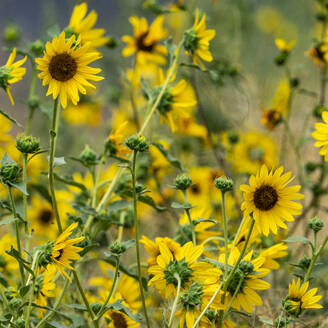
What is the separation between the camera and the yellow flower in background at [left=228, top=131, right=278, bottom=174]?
1.76 metres

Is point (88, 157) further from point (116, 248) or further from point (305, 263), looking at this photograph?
point (305, 263)

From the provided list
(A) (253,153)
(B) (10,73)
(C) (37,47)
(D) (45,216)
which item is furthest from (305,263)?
(A) (253,153)

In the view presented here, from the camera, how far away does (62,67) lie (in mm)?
779

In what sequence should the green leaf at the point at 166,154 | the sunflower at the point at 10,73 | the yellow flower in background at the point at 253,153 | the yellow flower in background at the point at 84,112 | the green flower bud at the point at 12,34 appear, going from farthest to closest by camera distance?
the yellow flower in background at the point at 84,112
the yellow flower in background at the point at 253,153
the green flower bud at the point at 12,34
the green leaf at the point at 166,154
the sunflower at the point at 10,73

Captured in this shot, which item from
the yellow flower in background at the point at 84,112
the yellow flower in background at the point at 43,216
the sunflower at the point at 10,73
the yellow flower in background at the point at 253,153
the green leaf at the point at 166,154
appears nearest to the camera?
the sunflower at the point at 10,73

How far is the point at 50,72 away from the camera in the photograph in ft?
2.58

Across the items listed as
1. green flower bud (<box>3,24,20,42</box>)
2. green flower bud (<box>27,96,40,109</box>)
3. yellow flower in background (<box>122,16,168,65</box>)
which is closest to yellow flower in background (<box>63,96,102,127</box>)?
green flower bud (<box>3,24,20,42</box>)

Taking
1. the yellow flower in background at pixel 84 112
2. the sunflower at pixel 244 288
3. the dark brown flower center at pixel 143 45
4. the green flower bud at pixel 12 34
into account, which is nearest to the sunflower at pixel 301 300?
the sunflower at pixel 244 288

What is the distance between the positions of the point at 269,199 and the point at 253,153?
1.08 meters

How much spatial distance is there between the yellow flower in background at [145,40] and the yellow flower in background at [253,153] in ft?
1.59

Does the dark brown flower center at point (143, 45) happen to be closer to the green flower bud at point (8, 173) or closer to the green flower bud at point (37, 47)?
the green flower bud at point (37, 47)

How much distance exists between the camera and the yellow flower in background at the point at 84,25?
107cm

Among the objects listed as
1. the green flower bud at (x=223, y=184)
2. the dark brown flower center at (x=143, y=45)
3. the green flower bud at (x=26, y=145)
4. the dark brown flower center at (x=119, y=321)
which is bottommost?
the dark brown flower center at (x=119, y=321)

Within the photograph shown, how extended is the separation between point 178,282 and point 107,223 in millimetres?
277
